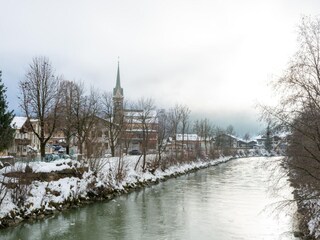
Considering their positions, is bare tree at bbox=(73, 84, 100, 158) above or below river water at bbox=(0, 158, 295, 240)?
above

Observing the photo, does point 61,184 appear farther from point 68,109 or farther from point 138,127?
point 138,127

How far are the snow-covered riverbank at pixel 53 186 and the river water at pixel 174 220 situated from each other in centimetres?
108

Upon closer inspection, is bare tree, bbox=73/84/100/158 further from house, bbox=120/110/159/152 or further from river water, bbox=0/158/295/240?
river water, bbox=0/158/295/240

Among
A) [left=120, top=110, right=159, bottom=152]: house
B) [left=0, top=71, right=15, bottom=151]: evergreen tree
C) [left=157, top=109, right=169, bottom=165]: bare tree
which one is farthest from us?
[left=157, top=109, right=169, bottom=165]: bare tree

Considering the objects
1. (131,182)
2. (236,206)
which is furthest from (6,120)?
(236,206)

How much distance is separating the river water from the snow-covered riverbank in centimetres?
108

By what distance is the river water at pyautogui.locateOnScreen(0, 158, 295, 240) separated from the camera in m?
19.3

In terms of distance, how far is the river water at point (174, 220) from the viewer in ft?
63.3

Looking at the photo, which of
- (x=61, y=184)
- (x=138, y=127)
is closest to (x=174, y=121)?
(x=138, y=127)

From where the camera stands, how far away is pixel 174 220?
2325 cm

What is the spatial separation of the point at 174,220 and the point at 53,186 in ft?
31.7

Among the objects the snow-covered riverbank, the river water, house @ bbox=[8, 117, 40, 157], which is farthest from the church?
the river water

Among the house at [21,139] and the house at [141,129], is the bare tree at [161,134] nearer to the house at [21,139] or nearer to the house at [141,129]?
the house at [141,129]

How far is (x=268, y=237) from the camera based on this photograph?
1914 cm
